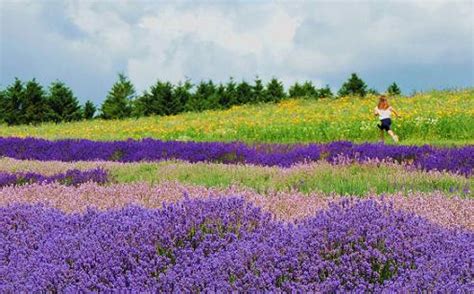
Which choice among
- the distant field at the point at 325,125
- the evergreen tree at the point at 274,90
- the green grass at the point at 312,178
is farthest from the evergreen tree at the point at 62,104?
the green grass at the point at 312,178

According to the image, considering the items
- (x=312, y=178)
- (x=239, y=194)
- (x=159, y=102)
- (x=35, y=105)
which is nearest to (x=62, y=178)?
(x=312, y=178)

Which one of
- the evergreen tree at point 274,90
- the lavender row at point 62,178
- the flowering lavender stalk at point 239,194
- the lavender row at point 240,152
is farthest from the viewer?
the evergreen tree at point 274,90

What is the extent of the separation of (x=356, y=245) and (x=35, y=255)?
79.3 inches

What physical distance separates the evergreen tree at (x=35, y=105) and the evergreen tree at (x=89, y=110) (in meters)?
2.30

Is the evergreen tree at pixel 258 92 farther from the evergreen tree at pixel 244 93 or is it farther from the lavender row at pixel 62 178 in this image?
the lavender row at pixel 62 178

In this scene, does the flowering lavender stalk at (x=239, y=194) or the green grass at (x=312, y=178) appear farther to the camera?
the green grass at (x=312, y=178)

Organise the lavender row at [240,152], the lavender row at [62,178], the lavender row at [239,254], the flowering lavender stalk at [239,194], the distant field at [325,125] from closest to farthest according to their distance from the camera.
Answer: the lavender row at [239,254], the flowering lavender stalk at [239,194], the lavender row at [62,178], the lavender row at [240,152], the distant field at [325,125]

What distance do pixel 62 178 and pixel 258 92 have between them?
114 ft

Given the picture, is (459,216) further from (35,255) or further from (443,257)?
(35,255)

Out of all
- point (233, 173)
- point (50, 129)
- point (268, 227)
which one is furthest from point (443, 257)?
Result: point (50, 129)

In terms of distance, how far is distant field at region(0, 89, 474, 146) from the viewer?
69.5 ft

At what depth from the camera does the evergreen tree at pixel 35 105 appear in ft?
138

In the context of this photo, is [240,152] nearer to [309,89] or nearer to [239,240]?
[239,240]

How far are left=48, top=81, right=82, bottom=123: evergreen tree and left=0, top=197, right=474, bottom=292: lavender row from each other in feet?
125
